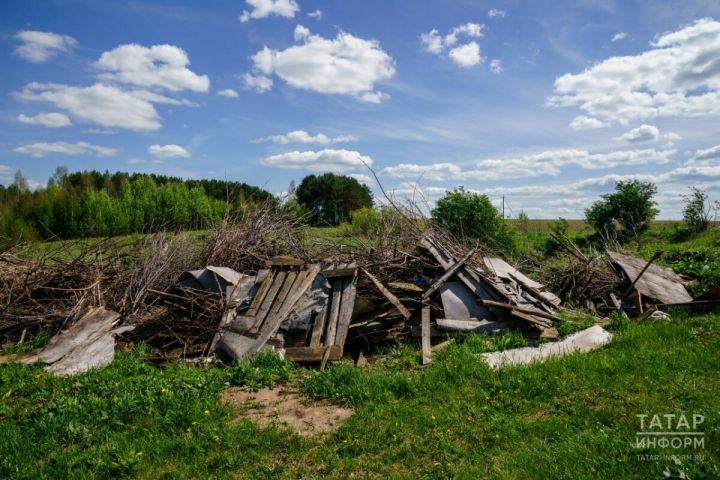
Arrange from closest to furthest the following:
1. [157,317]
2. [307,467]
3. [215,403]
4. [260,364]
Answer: [307,467]
[215,403]
[260,364]
[157,317]

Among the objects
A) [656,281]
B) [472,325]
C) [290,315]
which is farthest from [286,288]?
[656,281]

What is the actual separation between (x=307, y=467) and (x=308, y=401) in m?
1.23

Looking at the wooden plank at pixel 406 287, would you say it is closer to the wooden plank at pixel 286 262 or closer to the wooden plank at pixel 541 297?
the wooden plank at pixel 286 262

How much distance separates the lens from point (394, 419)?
14.3ft

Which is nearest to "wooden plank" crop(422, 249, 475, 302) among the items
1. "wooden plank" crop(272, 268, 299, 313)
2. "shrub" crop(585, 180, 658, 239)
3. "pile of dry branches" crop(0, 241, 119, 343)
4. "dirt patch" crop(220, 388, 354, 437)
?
"wooden plank" crop(272, 268, 299, 313)

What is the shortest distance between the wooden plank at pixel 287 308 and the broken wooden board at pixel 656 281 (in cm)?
590

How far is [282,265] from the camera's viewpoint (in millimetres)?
7973

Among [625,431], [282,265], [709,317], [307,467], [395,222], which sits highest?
[395,222]

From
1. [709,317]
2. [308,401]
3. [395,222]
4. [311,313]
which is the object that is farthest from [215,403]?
[709,317]

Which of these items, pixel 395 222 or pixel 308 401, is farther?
pixel 395 222

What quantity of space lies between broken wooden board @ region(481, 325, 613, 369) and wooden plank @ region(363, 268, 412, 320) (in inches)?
57.2

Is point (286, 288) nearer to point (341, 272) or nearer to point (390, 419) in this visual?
point (341, 272)

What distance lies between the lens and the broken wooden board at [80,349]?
6.30 meters

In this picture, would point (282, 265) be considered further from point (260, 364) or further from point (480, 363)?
point (480, 363)
